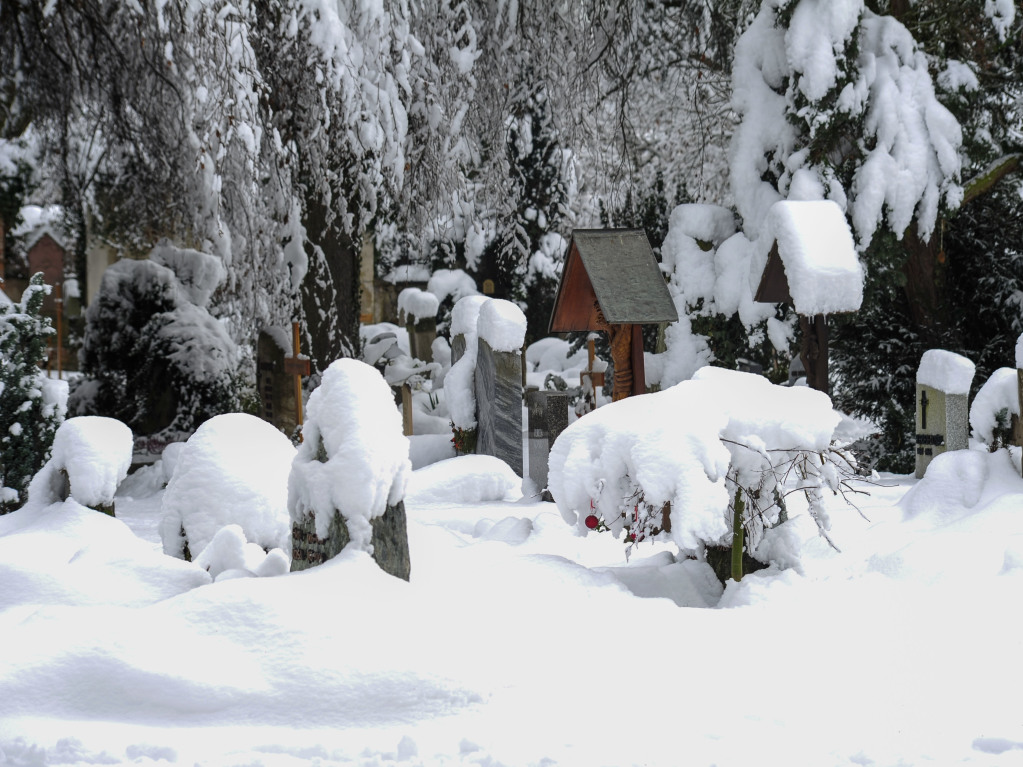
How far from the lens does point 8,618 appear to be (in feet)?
13.2

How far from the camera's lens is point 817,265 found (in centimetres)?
676

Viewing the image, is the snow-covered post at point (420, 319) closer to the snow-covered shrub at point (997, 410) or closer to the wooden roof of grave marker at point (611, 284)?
the wooden roof of grave marker at point (611, 284)

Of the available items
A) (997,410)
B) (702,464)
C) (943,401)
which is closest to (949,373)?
(943,401)

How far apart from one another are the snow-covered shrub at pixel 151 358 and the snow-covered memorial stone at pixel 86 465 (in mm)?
3691

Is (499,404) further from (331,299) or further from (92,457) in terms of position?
(92,457)

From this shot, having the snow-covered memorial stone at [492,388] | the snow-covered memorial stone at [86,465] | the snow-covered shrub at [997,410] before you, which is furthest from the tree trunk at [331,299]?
the snow-covered shrub at [997,410]

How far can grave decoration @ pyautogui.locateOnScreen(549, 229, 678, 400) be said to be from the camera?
7090 mm

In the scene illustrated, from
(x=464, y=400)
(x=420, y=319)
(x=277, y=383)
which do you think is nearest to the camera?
(x=464, y=400)

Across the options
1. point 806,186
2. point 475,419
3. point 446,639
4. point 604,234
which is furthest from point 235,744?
point 806,186

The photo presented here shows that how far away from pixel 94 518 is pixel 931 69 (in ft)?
28.8

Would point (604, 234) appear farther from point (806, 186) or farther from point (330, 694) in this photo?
point (330, 694)

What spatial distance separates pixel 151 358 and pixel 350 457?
19.9ft

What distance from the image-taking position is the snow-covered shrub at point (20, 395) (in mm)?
7086

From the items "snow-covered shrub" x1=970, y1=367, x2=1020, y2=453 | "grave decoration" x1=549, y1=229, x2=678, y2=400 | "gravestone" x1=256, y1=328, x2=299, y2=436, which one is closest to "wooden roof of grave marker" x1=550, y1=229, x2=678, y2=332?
"grave decoration" x1=549, y1=229, x2=678, y2=400
